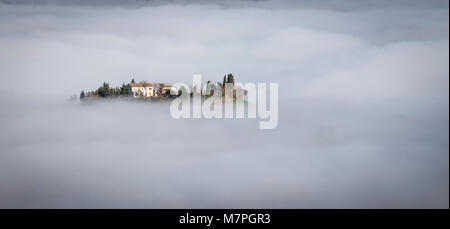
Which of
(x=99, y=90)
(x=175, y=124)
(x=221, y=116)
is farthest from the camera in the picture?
(x=175, y=124)

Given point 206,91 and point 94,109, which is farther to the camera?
point 94,109

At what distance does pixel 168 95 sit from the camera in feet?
196

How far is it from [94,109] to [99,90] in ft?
8.81

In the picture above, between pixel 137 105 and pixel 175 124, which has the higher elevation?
pixel 175 124

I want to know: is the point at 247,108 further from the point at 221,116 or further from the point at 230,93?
the point at 230,93
